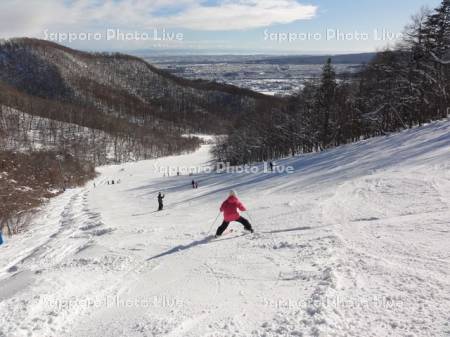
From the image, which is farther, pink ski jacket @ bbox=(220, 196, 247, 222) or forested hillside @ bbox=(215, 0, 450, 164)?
forested hillside @ bbox=(215, 0, 450, 164)

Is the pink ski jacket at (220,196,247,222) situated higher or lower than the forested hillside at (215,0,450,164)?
lower

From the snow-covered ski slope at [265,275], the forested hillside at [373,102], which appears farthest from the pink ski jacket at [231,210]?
the forested hillside at [373,102]

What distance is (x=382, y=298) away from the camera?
5941 millimetres

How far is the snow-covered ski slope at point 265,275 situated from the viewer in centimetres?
562

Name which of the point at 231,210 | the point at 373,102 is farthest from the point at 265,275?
the point at 373,102

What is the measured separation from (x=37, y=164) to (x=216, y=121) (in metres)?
123

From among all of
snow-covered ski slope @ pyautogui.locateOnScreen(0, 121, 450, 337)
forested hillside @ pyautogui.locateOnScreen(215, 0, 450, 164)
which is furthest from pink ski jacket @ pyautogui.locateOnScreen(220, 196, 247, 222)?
forested hillside @ pyautogui.locateOnScreen(215, 0, 450, 164)

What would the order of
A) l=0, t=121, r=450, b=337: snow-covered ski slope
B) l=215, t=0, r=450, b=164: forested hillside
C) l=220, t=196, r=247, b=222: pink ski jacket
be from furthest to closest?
l=215, t=0, r=450, b=164: forested hillside, l=220, t=196, r=247, b=222: pink ski jacket, l=0, t=121, r=450, b=337: snow-covered ski slope

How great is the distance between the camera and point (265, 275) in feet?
24.4

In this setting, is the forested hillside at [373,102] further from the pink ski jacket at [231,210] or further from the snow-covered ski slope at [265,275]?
the pink ski jacket at [231,210]

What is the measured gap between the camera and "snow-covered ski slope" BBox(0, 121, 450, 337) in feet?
18.4

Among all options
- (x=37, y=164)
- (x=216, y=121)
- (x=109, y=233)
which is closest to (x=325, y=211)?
(x=109, y=233)

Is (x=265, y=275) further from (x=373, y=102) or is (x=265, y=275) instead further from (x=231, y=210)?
(x=373, y=102)

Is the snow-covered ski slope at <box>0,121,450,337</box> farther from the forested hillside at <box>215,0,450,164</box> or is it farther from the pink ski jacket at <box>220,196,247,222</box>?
the forested hillside at <box>215,0,450,164</box>
